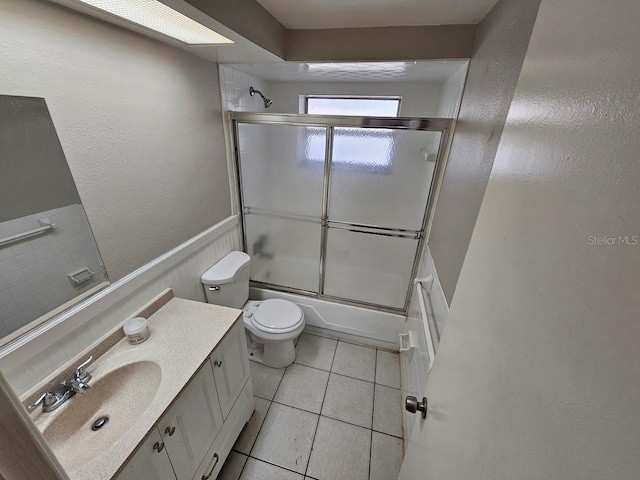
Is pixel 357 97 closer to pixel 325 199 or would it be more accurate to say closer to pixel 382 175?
pixel 382 175

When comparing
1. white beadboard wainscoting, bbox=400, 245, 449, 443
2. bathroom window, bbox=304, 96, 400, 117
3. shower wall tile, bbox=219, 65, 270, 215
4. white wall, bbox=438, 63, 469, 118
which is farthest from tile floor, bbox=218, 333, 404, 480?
bathroom window, bbox=304, 96, 400, 117

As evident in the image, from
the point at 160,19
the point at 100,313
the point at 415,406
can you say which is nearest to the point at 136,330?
the point at 100,313

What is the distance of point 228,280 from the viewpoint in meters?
1.82

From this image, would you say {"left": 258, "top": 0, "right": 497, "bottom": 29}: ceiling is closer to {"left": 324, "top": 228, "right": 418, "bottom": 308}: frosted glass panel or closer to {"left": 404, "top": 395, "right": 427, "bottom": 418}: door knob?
{"left": 324, "top": 228, "right": 418, "bottom": 308}: frosted glass panel

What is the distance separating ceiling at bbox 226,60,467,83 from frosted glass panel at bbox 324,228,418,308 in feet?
3.74

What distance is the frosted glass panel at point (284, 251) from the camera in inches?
89.6

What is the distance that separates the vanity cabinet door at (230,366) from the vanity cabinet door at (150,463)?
322 millimetres

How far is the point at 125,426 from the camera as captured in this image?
974mm

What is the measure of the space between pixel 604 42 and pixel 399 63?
1.45 meters

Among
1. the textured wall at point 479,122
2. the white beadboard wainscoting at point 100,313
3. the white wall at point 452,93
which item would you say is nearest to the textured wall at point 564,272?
the textured wall at point 479,122

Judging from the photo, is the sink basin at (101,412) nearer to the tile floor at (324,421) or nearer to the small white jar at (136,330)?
the small white jar at (136,330)

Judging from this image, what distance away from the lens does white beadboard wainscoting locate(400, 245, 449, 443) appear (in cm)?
129

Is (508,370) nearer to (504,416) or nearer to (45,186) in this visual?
(504,416)

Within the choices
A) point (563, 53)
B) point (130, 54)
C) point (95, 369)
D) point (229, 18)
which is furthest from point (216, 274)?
Answer: point (563, 53)
